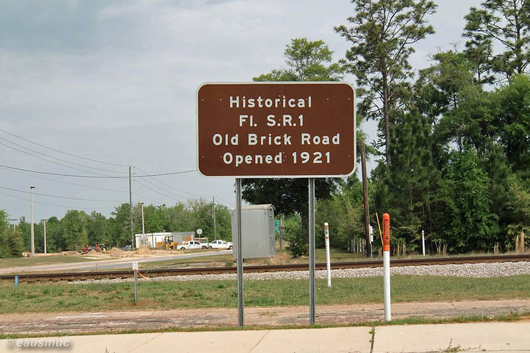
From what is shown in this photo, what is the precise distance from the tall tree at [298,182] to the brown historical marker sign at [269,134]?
1413 inches

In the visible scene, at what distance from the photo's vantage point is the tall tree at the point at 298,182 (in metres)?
48.8

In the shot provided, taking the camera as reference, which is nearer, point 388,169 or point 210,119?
point 210,119

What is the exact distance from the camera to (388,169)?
39000 millimetres

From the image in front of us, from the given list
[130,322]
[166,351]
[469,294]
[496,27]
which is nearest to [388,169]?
[496,27]

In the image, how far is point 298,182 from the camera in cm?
4875

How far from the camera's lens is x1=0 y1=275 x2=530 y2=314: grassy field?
1483 centimetres

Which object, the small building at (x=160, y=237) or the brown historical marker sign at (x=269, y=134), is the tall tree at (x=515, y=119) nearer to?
the brown historical marker sign at (x=269, y=134)

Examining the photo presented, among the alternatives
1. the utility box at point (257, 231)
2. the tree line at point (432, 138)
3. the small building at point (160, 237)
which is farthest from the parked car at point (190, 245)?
the utility box at point (257, 231)

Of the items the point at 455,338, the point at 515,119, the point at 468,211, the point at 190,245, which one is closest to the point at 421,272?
the point at 455,338

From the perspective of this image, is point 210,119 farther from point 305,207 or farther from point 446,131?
point 305,207

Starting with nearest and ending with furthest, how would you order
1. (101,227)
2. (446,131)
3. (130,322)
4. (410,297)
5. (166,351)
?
(166,351) < (130,322) < (410,297) < (446,131) < (101,227)

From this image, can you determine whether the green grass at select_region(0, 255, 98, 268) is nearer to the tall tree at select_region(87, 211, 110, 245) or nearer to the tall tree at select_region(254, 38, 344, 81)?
the tall tree at select_region(254, 38, 344, 81)

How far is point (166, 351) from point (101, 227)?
149018 mm

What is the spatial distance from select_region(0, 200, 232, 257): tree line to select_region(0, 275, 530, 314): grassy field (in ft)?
375
